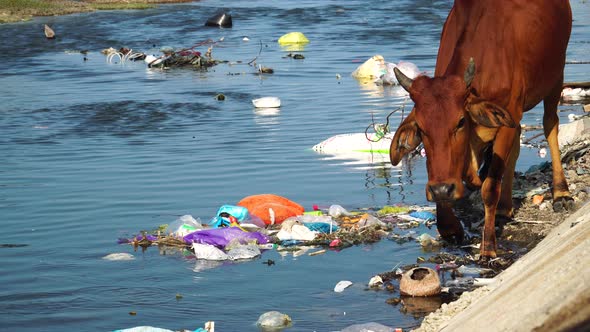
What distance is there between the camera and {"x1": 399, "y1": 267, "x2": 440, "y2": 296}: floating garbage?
7.66 meters

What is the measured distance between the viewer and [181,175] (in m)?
12.7

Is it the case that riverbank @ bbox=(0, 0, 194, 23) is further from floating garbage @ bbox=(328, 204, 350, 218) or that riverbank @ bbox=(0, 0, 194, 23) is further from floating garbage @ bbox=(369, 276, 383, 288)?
floating garbage @ bbox=(369, 276, 383, 288)

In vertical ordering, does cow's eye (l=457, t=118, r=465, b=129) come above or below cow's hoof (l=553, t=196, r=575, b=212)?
above

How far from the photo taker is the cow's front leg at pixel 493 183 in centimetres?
829

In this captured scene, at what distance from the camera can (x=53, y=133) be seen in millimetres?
16312

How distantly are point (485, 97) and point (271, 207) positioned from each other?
8.89 feet

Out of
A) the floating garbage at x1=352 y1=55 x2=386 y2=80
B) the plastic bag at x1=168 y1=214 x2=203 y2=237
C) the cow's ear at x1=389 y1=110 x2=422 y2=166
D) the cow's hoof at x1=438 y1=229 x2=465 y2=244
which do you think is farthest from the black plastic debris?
the cow's ear at x1=389 y1=110 x2=422 y2=166

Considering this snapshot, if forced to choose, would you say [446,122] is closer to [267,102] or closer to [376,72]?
[267,102]

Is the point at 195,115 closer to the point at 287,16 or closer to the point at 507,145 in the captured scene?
the point at 507,145

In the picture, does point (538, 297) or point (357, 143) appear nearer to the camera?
point (538, 297)

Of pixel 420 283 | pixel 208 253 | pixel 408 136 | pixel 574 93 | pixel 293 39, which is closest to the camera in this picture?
pixel 420 283

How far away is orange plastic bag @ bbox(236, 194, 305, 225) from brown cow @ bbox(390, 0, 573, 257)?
6.13ft

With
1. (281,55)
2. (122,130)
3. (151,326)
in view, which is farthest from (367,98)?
(151,326)

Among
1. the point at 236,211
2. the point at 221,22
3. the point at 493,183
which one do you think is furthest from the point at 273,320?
the point at 221,22
